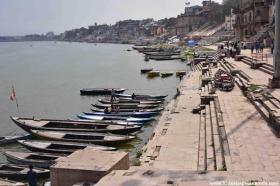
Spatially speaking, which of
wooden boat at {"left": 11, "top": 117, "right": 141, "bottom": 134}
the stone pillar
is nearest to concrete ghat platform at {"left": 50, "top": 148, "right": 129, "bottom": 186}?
the stone pillar

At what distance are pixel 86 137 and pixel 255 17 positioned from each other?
41608mm

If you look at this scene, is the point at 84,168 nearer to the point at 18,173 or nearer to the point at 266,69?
the point at 18,173

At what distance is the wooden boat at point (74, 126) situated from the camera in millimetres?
22766

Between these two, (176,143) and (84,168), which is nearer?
(84,168)

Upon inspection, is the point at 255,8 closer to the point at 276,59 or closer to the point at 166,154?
the point at 276,59

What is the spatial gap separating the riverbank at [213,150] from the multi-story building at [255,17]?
116 feet

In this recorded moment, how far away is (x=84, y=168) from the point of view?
849 centimetres

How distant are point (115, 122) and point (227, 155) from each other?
1329cm

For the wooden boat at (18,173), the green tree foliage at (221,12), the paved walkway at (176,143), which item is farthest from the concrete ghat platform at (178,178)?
the green tree foliage at (221,12)

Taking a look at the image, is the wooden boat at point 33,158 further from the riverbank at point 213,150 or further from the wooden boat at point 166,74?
the wooden boat at point 166,74

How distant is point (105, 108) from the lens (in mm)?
29156

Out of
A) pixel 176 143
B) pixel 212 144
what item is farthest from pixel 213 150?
pixel 176 143

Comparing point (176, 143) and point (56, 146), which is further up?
point (176, 143)

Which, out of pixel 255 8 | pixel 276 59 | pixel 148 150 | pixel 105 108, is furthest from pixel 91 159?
pixel 255 8
